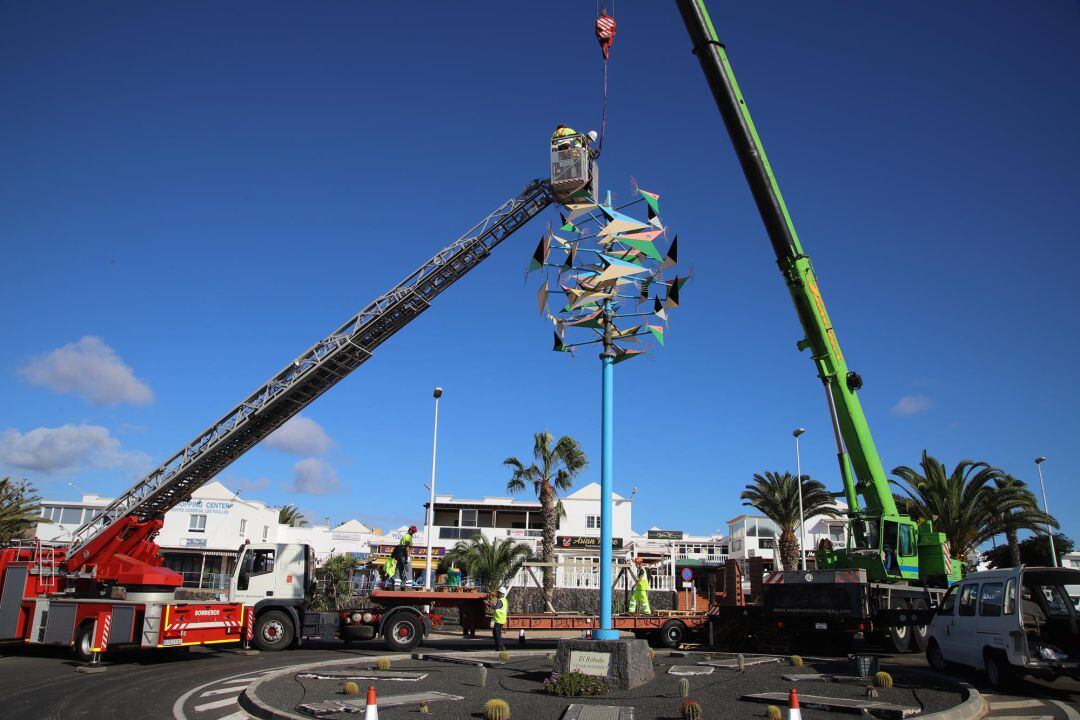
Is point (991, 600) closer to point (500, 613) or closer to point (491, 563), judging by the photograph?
point (500, 613)

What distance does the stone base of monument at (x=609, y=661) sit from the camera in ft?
40.1

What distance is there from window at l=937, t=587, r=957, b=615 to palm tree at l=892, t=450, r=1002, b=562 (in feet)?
66.3

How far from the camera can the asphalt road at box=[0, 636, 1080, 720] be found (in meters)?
11.0

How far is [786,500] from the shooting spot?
38.9m

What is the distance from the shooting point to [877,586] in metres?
18.3

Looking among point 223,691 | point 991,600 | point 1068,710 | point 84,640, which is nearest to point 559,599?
point 84,640

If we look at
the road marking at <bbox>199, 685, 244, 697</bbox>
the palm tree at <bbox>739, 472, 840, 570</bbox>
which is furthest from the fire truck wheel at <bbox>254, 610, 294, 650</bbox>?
the palm tree at <bbox>739, 472, 840, 570</bbox>

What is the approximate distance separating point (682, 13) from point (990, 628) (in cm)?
1546

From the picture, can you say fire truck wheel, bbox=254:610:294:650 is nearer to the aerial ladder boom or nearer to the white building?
the aerial ladder boom

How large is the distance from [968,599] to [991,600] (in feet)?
3.29

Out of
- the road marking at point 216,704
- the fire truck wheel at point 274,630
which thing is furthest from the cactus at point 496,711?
the fire truck wheel at point 274,630

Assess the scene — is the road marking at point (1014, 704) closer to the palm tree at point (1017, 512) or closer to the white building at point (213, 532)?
the palm tree at point (1017, 512)

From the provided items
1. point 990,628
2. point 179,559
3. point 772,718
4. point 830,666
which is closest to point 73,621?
point 772,718

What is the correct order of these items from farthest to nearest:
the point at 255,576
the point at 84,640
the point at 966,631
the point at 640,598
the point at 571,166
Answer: the point at 640,598 → the point at 255,576 → the point at 571,166 → the point at 84,640 → the point at 966,631
